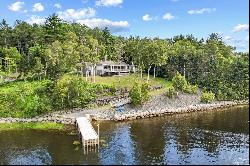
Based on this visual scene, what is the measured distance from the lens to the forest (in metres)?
132

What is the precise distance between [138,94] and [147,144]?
37.8m

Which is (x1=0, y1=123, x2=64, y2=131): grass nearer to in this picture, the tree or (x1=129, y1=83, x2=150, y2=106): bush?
(x1=129, y1=83, x2=150, y2=106): bush

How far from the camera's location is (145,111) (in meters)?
109

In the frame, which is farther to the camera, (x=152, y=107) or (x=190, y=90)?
(x=190, y=90)

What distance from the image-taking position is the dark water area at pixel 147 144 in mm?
68750

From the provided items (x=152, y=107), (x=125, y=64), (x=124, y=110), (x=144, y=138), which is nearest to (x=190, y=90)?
(x=152, y=107)

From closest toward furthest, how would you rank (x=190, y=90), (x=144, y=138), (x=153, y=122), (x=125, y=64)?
1. (x=144, y=138)
2. (x=153, y=122)
3. (x=190, y=90)
4. (x=125, y=64)

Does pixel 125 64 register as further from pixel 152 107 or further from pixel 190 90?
pixel 152 107

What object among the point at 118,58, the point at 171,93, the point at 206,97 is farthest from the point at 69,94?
the point at 118,58

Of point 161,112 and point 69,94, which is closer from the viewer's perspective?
point 69,94

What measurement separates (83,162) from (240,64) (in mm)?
85532

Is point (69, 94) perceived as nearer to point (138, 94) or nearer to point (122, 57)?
point (138, 94)

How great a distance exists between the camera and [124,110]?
112 meters

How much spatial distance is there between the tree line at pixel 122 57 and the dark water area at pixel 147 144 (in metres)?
33.9
